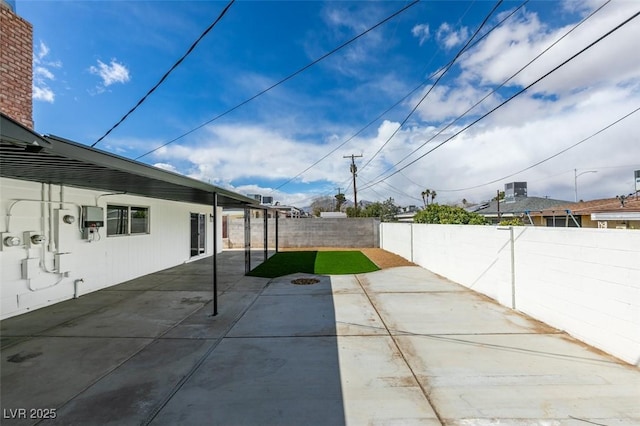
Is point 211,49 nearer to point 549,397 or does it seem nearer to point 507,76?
point 507,76

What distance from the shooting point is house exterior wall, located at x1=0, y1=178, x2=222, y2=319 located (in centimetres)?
476

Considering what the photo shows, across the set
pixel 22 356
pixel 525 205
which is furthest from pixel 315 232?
pixel 525 205

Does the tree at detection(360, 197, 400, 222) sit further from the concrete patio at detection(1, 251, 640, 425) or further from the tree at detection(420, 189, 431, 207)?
the concrete patio at detection(1, 251, 640, 425)

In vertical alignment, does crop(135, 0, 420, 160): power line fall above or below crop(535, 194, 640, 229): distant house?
above

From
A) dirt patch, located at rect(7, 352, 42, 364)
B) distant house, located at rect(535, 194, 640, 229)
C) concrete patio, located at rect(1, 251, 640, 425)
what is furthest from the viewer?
distant house, located at rect(535, 194, 640, 229)

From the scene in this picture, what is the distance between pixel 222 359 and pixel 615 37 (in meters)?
6.87

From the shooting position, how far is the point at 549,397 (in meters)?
2.45

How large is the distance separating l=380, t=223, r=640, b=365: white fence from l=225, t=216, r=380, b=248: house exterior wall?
9972mm

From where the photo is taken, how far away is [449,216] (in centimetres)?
1047

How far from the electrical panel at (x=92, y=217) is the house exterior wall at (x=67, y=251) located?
0.42ft

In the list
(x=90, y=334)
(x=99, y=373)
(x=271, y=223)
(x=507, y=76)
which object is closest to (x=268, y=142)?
(x=271, y=223)

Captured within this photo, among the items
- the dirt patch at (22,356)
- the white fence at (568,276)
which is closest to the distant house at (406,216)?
the white fence at (568,276)

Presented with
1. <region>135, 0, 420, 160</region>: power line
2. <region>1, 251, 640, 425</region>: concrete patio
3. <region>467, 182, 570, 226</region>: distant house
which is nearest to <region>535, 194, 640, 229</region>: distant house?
<region>467, 182, 570, 226</region>: distant house

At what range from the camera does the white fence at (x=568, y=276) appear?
312cm
